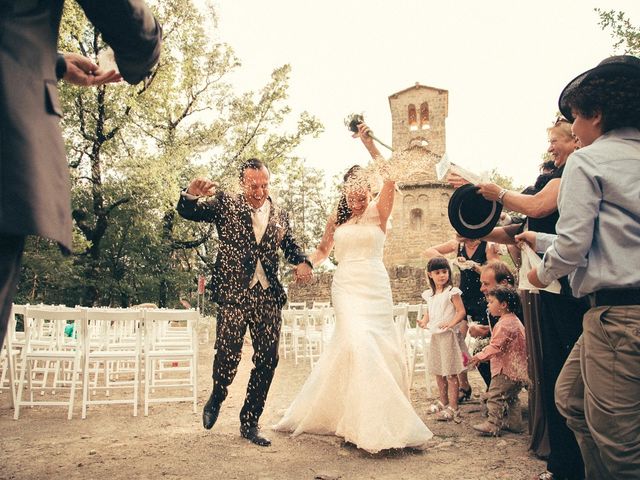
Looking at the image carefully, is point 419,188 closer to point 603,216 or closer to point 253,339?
point 253,339

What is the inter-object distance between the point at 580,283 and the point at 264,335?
2.83 metres

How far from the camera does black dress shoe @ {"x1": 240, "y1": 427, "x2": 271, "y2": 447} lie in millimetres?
4312

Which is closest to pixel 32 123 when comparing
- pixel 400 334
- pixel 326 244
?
pixel 326 244

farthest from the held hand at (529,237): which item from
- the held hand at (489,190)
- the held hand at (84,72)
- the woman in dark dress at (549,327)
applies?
the held hand at (84,72)

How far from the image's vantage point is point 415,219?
37.3 meters

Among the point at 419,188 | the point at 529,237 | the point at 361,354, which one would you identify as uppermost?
the point at 419,188

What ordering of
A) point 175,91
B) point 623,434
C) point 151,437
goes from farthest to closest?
point 175,91 → point 151,437 → point 623,434

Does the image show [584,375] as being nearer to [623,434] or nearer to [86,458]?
[623,434]

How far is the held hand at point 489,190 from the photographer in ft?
10.6

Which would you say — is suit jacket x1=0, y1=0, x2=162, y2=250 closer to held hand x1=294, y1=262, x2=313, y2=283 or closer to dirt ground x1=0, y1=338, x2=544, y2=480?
dirt ground x1=0, y1=338, x2=544, y2=480

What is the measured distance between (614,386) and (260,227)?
3.18 m

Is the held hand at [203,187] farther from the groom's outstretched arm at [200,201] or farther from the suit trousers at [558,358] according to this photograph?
the suit trousers at [558,358]

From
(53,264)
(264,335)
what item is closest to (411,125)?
(53,264)

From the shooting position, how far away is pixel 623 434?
207 cm
